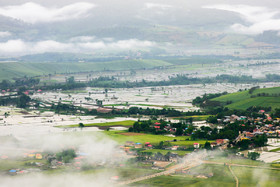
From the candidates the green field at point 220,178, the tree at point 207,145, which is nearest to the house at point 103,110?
the tree at point 207,145

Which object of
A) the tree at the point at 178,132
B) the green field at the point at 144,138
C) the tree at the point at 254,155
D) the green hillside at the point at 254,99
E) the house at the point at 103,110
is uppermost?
the green hillside at the point at 254,99

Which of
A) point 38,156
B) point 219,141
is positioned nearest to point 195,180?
point 219,141

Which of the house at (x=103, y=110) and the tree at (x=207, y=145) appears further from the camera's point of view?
the house at (x=103, y=110)

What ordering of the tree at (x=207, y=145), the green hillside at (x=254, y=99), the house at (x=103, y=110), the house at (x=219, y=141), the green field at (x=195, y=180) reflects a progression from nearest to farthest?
the green field at (x=195, y=180)
the tree at (x=207, y=145)
the house at (x=219, y=141)
the green hillside at (x=254, y=99)
the house at (x=103, y=110)

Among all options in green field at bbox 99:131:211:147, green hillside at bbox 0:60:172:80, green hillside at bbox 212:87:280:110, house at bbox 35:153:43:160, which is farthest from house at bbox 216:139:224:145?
green hillside at bbox 0:60:172:80

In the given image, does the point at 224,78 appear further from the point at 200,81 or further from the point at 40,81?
the point at 40,81

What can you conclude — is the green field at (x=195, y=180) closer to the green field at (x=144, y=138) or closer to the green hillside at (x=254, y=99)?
the green field at (x=144, y=138)
